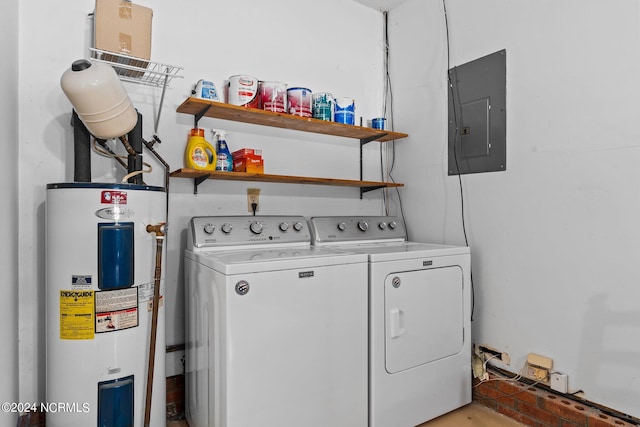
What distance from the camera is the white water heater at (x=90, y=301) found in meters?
1.50

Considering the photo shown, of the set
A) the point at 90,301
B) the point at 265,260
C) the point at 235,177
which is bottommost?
the point at 90,301

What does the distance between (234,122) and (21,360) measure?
5.11ft

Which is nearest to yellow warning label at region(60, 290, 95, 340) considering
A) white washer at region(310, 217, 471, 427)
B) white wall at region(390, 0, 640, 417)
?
white washer at region(310, 217, 471, 427)

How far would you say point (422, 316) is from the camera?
200cm

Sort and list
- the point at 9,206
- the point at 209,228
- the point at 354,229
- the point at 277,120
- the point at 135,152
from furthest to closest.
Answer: the point at 354,229, the point at 277,120, the point at 209,228, the point at 135,152, the point at 9,206

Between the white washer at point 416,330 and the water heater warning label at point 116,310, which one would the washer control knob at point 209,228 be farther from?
the white washer at point 416,330

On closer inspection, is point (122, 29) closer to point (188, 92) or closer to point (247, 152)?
point (188, 92)

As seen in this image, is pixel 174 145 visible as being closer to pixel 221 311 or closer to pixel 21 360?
pixel 221 311

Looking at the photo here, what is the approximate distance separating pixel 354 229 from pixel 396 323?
704mm

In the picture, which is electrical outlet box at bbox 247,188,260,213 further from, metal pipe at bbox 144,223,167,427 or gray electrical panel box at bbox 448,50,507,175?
gray electrical panel box at bbox 448,50,507,175

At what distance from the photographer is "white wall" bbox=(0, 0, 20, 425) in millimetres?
1321

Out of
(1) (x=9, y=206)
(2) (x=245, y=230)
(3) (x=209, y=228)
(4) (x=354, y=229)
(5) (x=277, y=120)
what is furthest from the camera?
(4) (x=354, y=229)

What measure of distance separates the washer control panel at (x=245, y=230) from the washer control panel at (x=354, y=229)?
72mm

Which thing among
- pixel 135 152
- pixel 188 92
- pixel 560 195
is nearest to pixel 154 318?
pixel 135 152
